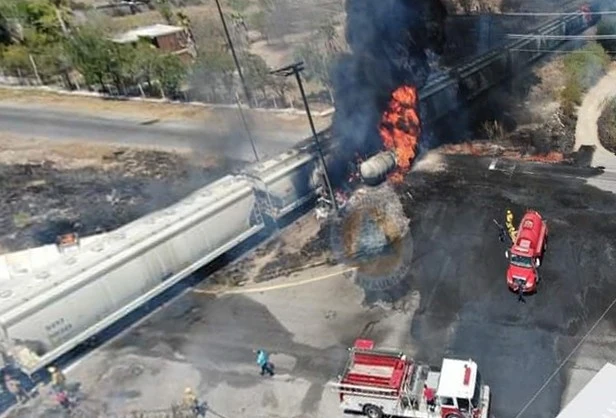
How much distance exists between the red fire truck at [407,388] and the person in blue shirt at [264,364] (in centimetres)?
325

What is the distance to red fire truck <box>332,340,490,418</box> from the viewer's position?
21422 mm

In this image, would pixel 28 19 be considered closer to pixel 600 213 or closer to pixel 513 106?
pixel 513 106

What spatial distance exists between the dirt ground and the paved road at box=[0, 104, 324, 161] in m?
1.47


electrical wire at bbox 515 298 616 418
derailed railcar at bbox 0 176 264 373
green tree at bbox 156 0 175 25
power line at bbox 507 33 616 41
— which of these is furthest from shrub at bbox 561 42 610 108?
green tree at bbox 156 0 175 25

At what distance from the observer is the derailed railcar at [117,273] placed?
2425cm

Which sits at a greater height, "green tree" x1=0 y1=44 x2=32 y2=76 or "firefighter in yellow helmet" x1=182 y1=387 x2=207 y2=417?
"green tree" x1=0 y1=44 x2=32 y2=76

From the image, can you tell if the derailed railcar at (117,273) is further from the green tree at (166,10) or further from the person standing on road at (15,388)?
the green tree at (166,10)

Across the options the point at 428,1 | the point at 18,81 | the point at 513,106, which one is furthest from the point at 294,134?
the point at 18,81

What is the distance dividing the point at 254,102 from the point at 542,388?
35.6 m

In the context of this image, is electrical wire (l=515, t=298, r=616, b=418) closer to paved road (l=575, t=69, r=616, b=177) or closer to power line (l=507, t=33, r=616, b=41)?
paved road (l=575, t=69, r=616, b=177)

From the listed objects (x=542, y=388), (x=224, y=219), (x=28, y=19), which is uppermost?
(x=28, y=19)

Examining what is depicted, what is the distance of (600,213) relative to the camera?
3356cm

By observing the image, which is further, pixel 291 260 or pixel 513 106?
pixel 513 106

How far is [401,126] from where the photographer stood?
3944 cm
